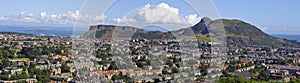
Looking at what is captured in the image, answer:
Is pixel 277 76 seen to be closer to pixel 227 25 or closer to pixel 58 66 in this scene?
pixel 58 66

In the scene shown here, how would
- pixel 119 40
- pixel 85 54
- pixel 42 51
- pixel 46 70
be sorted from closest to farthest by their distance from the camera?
pixel 85 54, pixel 46 70, pixel 119 40, pixel 42 51

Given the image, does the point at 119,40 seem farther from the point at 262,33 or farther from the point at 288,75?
the point at 262,33

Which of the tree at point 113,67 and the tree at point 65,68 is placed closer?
the tree at point 113,67

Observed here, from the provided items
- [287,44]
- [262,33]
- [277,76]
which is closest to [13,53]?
[277,76]

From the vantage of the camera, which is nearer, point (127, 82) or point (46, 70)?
point (127, 82)

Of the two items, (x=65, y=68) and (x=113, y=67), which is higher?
(x=113, y=67)

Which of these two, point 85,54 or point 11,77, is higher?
point 85,54

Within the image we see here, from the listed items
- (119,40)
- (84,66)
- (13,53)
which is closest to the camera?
(84,66)

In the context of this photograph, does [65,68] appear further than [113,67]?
Yes

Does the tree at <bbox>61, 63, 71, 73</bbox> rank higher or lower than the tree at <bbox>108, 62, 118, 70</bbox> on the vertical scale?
lower

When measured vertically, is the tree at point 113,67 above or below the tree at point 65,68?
above

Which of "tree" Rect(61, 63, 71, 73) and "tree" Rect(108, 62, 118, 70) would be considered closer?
"tree" Rect(108, 62, 118, 70)
